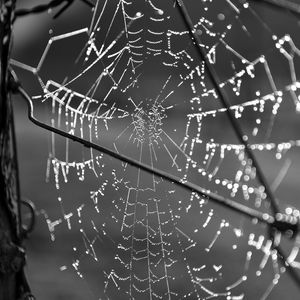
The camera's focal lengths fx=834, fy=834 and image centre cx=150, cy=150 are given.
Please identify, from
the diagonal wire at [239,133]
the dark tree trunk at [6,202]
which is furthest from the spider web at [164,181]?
the diagonal wire at [239,133]

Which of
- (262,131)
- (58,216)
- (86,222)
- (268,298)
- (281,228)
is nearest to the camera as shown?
(281,228)

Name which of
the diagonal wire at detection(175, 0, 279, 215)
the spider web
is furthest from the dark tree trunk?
the spider web

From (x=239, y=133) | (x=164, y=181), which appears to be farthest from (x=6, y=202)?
(x=164, y=181)

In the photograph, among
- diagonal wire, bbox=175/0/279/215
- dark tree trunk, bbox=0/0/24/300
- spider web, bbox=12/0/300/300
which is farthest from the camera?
spider web, bbox=12/0/300/300

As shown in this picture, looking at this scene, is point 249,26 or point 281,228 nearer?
point 281,228

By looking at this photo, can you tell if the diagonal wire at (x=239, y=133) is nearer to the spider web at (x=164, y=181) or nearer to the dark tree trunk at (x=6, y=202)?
the dark tree trunk at (x=6, y=202)

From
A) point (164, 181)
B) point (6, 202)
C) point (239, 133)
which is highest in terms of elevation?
point (239, 133)

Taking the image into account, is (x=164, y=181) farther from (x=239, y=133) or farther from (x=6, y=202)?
(x=239, y=133)

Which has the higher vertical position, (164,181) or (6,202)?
(6,202)

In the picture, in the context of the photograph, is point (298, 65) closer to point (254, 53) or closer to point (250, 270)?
point (254, 53)

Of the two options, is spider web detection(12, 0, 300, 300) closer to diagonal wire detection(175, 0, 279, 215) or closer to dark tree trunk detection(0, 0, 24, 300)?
dark tree trunk detection(0, 0, 24, 300)

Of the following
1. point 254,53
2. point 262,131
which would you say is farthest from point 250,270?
point 254,53
